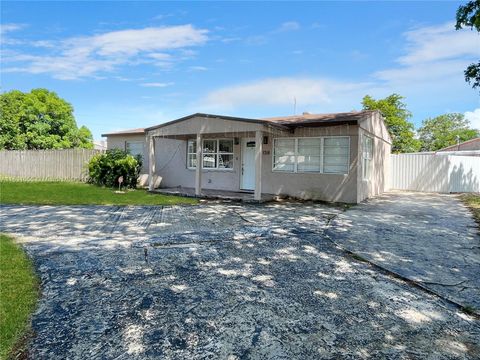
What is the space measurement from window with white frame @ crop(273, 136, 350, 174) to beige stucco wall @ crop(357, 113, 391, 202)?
62cm

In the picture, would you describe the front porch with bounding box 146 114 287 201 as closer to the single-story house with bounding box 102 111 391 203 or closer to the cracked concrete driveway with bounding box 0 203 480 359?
the single-story house with bounding box 102 111 391 203

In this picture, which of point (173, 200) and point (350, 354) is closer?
point (350, 354)

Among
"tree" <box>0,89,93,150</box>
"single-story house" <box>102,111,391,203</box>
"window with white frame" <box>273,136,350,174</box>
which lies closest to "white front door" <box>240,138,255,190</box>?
"single-story house" <box>102,111,391,203</box>

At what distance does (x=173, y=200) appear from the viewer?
11656 millimetres

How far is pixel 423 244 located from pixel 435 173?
13.3m

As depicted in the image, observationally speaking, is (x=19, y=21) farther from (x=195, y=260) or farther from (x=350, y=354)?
(x=350, y=354)

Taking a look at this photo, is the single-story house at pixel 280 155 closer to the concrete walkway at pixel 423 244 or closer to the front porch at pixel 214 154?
the front porch at pixel 214 154

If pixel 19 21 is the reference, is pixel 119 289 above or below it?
below

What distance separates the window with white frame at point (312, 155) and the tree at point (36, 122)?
22.4 meters

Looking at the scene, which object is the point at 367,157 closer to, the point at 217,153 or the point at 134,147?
the point at 217,153

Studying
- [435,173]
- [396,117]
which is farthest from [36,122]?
[396,117]

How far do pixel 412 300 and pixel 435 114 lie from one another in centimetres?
6660

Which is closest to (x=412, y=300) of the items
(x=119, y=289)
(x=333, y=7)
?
(x=119, y=289)

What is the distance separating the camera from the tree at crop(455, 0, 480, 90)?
8.82 m
